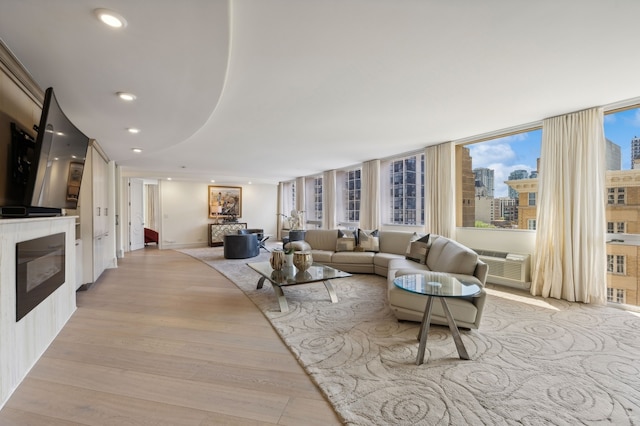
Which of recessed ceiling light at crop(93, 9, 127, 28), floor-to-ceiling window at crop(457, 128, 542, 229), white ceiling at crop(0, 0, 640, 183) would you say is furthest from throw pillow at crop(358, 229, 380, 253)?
recessed ceiling light at crop(93, 9, 127, 28)

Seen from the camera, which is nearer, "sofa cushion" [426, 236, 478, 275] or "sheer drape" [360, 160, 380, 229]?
"sofa cushion" [426, 236, 478, 275]

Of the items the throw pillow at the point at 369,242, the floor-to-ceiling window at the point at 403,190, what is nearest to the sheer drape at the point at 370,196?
the floor-to-ceiling window at the point at 403,190

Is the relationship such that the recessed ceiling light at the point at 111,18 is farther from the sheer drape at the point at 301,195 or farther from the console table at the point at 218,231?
the sheer drape at the point at 301,195

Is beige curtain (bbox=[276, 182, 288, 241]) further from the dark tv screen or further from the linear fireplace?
the linear fireplace

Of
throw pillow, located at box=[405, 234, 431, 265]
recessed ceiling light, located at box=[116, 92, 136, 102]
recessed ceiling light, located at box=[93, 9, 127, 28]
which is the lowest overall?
throw pillow, located at box=[405, 234, 431, 265]

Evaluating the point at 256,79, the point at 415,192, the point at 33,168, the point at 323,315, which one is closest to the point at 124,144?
the point at 33,168

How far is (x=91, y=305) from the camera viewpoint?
3637mm

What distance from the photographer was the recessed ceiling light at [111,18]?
60.6 inches

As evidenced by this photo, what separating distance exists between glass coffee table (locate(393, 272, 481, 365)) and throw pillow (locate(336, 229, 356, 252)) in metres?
2.86

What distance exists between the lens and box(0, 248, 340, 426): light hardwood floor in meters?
1.68

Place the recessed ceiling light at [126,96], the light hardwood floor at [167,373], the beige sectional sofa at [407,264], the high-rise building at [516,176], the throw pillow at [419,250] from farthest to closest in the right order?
the high-rise building at [516,176] < the throw pillow at [419,250] < the beige sectional sofa at [407,264] < the recessed ceiling light at [126,96] < the light hardwood floor at [167,373]

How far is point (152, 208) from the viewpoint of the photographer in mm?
10797

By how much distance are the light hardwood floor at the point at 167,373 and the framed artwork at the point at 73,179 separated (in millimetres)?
1382

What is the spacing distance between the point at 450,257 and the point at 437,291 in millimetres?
1405
